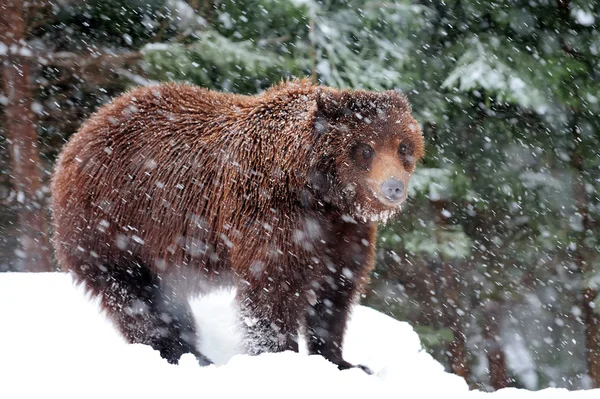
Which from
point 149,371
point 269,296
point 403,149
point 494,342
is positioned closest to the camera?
point 149,371

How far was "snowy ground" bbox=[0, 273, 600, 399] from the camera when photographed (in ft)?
9.84

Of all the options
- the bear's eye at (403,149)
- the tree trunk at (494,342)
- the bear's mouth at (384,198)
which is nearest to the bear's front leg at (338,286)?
the bear's mouth at (384,198)

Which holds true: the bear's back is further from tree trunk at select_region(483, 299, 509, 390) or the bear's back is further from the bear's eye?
tree trunk at select_region(483, 299, 509, 390)

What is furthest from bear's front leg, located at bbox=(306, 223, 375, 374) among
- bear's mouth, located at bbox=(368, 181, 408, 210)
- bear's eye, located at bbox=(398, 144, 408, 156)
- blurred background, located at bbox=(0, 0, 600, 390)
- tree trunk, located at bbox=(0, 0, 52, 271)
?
tree trunk, located at bbox=(0, 0, 52, 271)

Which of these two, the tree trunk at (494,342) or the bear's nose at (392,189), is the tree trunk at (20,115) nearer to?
the bear's nose at (392,189)

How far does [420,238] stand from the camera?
10.1m

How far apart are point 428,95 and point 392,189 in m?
6.41

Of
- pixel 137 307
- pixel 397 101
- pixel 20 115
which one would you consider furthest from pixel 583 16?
pixel 137 307

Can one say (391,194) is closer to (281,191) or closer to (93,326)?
(281,191)

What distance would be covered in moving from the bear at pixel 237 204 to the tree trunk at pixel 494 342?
836cm

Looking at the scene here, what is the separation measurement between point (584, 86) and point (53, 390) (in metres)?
9.14

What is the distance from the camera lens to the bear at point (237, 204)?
4.23 metres

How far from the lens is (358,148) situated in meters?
4.27

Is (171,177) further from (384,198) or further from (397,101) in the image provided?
(397,101)
